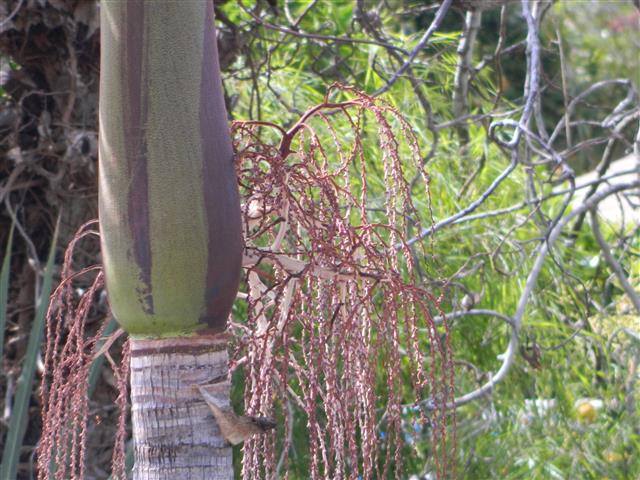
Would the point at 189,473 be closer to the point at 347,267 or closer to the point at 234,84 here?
the point at 347,267

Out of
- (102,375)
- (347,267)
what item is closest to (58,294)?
(347,267)

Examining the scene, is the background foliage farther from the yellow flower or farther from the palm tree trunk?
the palm tree trunk

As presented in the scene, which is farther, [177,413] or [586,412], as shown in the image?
[586,412]

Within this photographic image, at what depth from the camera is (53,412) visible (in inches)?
60.6

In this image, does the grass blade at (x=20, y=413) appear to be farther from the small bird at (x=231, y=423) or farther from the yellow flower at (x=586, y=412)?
the yellow flower at (x=586, y=412)

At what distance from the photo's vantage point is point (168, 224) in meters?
1.27

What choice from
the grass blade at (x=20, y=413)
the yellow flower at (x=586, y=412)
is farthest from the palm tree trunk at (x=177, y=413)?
the yellow flower at (x=586, y=412)

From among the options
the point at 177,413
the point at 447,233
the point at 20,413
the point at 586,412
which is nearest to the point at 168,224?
the point at 177,413

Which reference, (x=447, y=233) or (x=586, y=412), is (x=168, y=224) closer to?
(x=447, y=233)

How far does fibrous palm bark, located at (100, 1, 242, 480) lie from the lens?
4.17 feet

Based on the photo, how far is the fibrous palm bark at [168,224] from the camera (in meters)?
1.27

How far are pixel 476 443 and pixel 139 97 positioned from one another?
8.33ft

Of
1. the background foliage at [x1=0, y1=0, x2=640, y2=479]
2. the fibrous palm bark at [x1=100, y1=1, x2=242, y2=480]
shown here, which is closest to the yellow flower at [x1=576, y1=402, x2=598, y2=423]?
the background foliage at [x1=0, y1=0, x2=640, y2=479]

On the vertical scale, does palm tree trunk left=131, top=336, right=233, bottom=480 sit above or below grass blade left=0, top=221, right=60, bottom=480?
above
